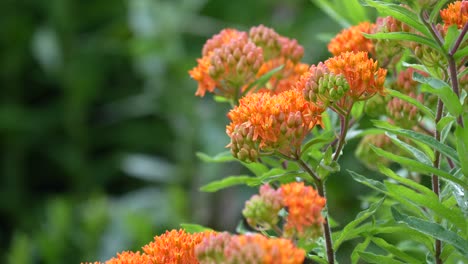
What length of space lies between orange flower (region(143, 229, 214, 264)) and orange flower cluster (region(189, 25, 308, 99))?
348 millimetres

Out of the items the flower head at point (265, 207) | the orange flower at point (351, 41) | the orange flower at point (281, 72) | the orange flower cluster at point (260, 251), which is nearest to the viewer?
the orange flower cluster at point (260, 251)

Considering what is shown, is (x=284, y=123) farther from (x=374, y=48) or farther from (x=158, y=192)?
(x=158, y=192)

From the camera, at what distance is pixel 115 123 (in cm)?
577

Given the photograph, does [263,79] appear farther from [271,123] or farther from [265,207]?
[265,207]

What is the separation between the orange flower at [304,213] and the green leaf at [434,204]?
176 millimetres

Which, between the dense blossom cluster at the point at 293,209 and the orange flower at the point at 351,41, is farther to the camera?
the orange flower at the point at 351,41

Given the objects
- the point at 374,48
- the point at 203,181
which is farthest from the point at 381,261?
the point at 203,181

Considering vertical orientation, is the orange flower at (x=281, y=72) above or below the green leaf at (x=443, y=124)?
above

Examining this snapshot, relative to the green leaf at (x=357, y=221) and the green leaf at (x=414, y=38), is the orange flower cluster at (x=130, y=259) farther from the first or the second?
the green leaf at (x=414, y=38)

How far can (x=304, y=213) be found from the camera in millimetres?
901

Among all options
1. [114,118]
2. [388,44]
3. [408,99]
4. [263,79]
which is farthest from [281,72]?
[114,118]

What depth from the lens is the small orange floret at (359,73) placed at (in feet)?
3.53

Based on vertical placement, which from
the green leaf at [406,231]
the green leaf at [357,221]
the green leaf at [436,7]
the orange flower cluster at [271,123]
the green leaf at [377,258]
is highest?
the green leaf at [436,7]

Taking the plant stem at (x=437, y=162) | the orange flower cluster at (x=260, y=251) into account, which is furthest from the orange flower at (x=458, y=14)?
the orange flower cluster at (x=260, y=251)
